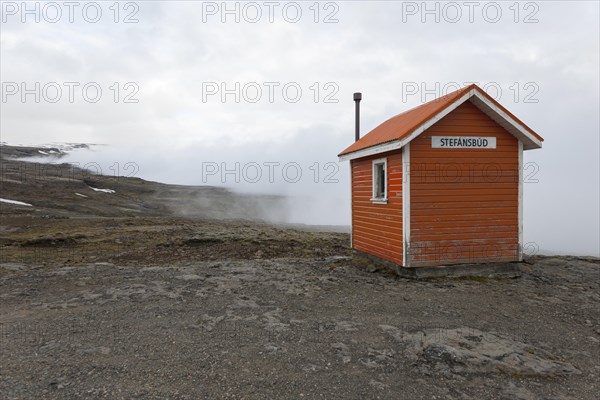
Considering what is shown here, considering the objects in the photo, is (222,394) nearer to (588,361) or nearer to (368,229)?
(588,361)

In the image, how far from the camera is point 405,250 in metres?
10.2

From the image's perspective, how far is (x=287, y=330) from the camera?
22.3 ft

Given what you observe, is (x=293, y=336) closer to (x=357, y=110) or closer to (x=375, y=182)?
(x=375, y=182)

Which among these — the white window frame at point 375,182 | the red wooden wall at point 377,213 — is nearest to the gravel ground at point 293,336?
the red wooden wall at point 377,213

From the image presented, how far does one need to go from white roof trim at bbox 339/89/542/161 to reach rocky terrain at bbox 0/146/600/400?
3435mm

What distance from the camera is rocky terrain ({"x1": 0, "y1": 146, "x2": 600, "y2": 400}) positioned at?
5059mm

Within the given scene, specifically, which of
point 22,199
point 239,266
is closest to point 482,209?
point 239,266

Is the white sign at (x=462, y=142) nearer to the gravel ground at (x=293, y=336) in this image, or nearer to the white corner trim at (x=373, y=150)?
the white corner trim at (x=373, y=150)

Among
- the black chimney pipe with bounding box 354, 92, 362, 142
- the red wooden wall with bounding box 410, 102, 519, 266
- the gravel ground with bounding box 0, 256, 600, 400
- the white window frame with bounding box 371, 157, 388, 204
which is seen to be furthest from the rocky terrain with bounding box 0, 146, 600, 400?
the black chimney pipe with bounding box 354, 92, 362, 142

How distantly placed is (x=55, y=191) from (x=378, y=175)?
31610 millimetres

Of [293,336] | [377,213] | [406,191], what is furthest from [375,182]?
[293,336]

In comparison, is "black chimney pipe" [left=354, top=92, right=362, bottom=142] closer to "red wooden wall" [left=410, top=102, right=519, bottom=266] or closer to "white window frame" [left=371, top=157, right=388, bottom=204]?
"white window frame" [left=371, top=157, right=388, bottom=204]

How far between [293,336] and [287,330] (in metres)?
0.27

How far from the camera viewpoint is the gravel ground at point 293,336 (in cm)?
503
